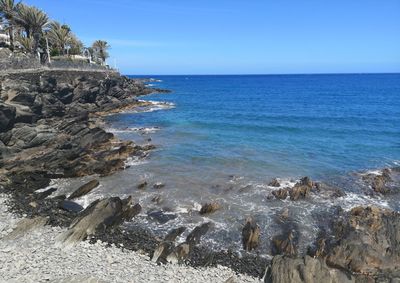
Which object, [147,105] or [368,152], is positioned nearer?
[368,152]

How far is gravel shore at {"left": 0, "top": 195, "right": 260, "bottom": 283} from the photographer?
16.0 m

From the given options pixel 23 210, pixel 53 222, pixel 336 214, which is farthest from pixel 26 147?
pixel 336 214

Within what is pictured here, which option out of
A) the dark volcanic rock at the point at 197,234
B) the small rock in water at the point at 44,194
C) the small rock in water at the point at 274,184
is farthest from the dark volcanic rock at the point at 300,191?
the small rock in water at the point at 44,194

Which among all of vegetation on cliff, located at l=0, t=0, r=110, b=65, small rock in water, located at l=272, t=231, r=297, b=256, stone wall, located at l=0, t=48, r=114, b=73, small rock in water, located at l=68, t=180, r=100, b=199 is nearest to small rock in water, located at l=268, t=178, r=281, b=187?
small rock in water, located at l=272, t=231, r=297, b=256

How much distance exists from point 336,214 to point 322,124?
112ft

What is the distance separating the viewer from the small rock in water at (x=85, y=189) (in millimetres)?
26553

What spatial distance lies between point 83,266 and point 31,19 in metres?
58.2

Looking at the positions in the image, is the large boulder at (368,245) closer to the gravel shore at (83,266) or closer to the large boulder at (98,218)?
the gravel shore at (83,266)

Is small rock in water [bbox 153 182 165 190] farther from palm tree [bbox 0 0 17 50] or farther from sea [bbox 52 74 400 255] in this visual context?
palm tree [bbox 0 0 17 50]

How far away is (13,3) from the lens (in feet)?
204

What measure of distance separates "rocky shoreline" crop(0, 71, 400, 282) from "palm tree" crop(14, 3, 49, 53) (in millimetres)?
22460

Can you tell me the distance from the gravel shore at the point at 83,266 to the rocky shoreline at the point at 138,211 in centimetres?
77

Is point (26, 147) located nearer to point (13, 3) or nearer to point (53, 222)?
point (53, 222)

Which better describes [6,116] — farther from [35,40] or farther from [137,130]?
[35,40]
